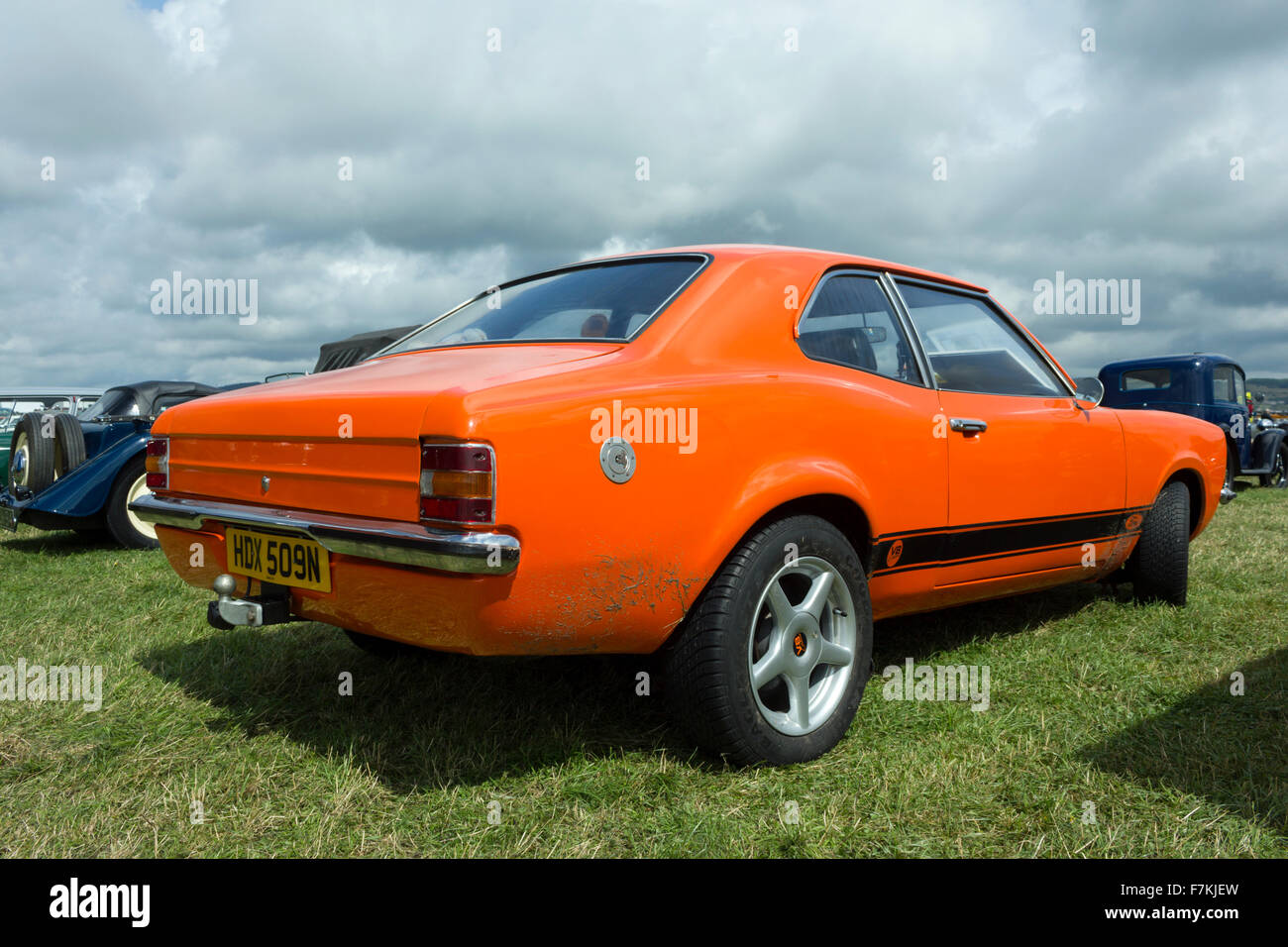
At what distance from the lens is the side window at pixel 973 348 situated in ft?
10.7

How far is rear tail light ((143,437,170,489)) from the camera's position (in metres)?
2.92

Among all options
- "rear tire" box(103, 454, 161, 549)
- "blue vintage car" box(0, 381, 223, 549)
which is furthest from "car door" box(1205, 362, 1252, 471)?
"rear tire" box(103, 454, 161, 549)

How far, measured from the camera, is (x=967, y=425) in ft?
10.2

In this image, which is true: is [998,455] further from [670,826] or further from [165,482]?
[165,482]

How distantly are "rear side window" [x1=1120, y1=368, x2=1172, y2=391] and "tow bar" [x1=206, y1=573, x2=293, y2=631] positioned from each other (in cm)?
1266

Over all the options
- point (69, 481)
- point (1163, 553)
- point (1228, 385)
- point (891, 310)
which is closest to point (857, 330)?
point (891, 310)

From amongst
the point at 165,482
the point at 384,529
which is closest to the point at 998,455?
the point at 384,529

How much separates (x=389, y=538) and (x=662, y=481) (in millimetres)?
641

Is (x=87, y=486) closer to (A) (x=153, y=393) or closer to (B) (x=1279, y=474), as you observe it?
(A) (x=153, y=393)

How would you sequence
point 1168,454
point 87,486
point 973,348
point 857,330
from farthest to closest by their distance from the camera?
point 87,486
point 1168,454
point 973,348
point 857,330

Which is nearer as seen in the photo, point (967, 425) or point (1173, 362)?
point (967, 425)

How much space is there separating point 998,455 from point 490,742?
2.00 metres

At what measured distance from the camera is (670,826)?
219 centimetres

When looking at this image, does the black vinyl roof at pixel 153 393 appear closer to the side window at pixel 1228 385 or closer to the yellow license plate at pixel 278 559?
the yellow license plate at pixel 278 559
